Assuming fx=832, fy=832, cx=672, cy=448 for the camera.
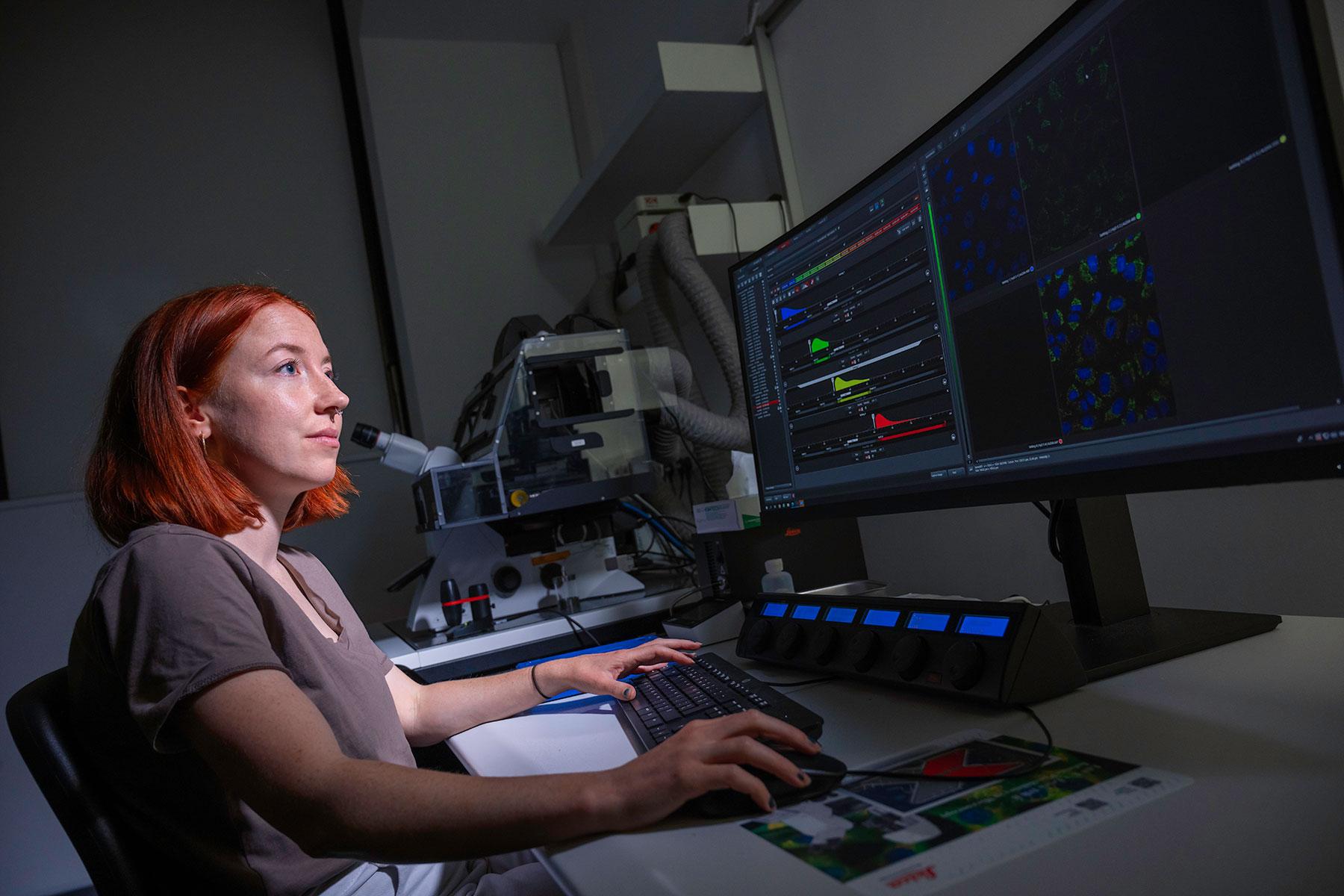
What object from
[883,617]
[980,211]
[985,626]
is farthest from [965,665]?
[980,211]

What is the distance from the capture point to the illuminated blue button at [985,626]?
737 millimetres

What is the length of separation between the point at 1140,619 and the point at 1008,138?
0.55m

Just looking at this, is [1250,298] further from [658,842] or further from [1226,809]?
[658,842]

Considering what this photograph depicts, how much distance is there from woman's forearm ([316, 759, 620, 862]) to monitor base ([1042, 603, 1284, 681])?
1.47 feet

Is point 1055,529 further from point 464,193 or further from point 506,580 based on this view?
point 464,193

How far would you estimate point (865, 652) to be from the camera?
2.79 feet

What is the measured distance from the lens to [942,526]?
1.52m

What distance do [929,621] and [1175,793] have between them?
31 cm

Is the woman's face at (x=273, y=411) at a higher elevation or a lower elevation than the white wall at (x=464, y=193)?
lower

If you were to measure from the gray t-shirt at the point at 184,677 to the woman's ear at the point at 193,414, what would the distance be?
0.17 meters

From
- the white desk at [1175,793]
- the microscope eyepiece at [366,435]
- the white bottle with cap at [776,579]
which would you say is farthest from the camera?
the microscope eyepiece at [366,435]

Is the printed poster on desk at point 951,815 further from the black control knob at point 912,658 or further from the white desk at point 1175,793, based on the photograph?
the black control knob at point 912,658

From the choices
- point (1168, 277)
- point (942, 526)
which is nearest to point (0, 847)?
point (942, 526)

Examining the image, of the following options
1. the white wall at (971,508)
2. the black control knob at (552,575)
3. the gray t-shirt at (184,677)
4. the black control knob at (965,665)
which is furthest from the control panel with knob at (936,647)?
the black control knob at (552,575)
